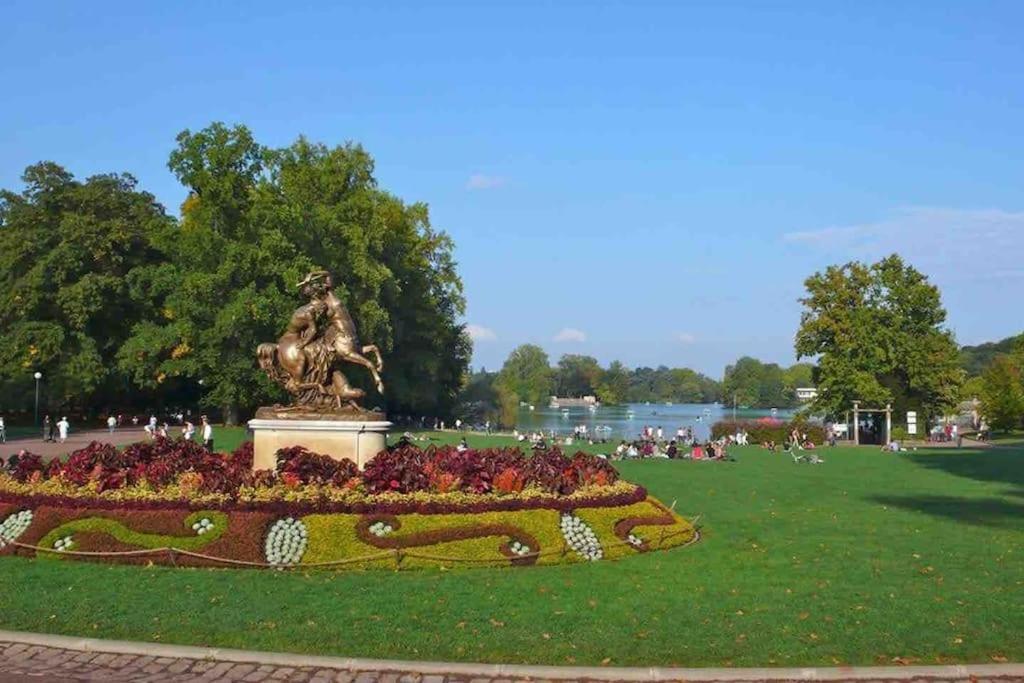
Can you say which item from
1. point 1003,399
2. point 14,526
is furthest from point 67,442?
point 1003,399

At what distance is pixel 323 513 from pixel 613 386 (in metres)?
176

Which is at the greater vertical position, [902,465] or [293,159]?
[293,159]

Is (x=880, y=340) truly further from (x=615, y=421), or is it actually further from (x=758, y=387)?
(x=758, y=387)

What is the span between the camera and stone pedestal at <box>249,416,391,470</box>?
16.5 metres

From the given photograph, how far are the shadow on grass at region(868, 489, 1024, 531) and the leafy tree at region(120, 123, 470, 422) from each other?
98.0 ft

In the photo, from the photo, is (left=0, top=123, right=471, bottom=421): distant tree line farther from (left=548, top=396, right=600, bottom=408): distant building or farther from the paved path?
(left=548, top=396, right=600, bottom=408): distant building

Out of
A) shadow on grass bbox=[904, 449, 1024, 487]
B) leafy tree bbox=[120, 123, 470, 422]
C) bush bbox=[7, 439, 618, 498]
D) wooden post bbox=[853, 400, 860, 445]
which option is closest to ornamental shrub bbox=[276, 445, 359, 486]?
bush bbox=[7, 439, 618, 498]

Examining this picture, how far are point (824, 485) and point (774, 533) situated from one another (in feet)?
35.0

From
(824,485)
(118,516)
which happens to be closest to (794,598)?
(118,516)

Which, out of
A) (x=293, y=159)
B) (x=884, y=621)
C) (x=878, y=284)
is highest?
(x=293, y=159)

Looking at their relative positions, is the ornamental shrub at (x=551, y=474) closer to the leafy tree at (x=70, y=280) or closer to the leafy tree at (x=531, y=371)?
→ the leafy tree at (x=70, y=280)

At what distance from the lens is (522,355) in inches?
6225

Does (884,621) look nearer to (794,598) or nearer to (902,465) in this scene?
(794,598)

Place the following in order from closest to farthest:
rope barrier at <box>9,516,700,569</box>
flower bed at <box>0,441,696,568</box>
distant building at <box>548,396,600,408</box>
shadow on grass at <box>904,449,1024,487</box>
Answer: rope barrier at <box>9,516,700,569</box>
flower bed at <box>0,441,696,568</box>
shadow on grass at <box>904,449,1024,487</box>
distant building at <box>548,396,600,408</box>
